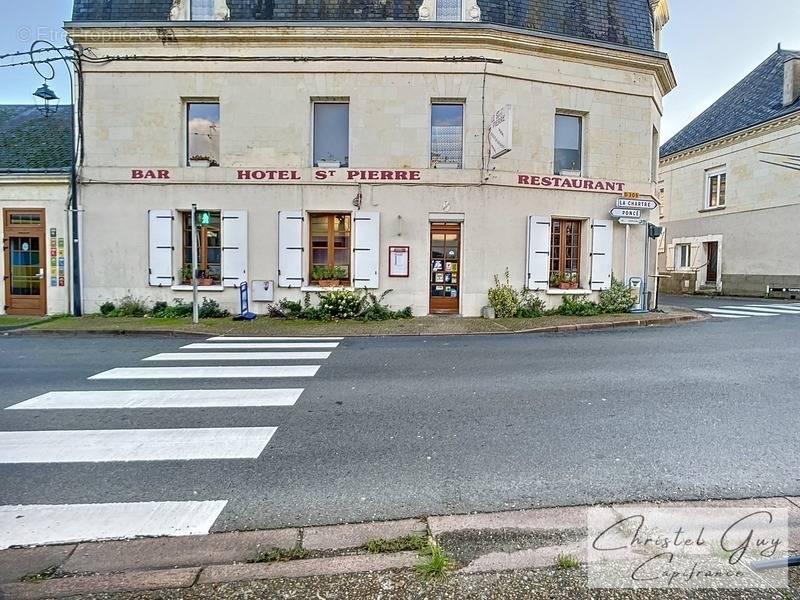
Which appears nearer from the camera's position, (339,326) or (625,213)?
(339,326)

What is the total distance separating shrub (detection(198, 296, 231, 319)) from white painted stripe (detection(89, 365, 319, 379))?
19.6 feet

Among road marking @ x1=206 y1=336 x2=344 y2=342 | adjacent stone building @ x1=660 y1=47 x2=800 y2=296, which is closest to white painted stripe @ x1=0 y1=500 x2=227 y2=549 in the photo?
road marking @ x1=206 y1=336 x2=344 y2=342

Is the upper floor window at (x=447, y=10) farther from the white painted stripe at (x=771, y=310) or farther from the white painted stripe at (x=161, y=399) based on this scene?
the white painted stripe at (x=771, y=310)

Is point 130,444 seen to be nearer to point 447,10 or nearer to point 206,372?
point 206,372

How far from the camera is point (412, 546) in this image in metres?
2.55

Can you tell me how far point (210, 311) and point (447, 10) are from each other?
10.6 meters

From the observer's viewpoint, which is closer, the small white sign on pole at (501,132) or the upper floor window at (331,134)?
the small white sign on pole at (501,132)

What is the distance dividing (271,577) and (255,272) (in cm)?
1131

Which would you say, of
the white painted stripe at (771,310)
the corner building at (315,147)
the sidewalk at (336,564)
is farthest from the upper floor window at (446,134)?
the sidewalk at (336,564)

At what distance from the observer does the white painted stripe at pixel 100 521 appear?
2688 mm

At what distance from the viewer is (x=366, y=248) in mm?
12688

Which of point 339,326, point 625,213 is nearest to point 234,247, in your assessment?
point 339,326

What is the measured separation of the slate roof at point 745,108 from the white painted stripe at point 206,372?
24831 mm

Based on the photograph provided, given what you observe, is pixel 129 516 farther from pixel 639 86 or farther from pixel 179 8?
pixel 639 86
